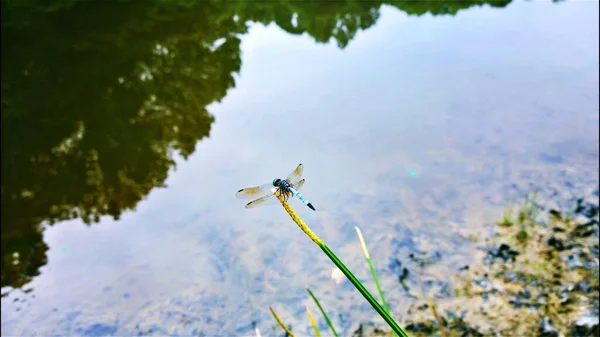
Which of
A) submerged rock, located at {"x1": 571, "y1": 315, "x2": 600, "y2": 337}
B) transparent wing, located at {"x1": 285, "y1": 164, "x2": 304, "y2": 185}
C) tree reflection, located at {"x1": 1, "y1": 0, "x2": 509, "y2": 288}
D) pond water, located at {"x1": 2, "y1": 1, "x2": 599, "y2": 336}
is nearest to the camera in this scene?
transparent wing, located at {"x1": 285, "y1": 164, "x2": 304, "y2": 185}

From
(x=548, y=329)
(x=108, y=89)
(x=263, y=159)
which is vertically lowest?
(x=548, y=329)

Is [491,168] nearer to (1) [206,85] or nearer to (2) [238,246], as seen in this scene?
(2) [238,246]

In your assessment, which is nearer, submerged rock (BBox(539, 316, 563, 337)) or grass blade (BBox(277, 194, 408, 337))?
grass blade (BBox(277, 194, 408, 337))

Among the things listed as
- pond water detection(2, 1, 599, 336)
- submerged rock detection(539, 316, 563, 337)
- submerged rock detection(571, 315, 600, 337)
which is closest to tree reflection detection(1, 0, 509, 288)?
pond water detection(2, 1, 599, 336)

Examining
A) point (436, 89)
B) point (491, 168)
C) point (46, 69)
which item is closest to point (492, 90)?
point (436, 89)

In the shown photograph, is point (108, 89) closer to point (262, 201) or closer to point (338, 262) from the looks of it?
point (262, 201)

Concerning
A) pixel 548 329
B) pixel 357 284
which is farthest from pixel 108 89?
pixel 357 284

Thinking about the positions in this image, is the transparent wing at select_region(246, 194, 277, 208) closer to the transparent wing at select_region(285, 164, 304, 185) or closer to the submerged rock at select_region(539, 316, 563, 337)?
the transparent wing at select_region(285, 164, 304, 185)
